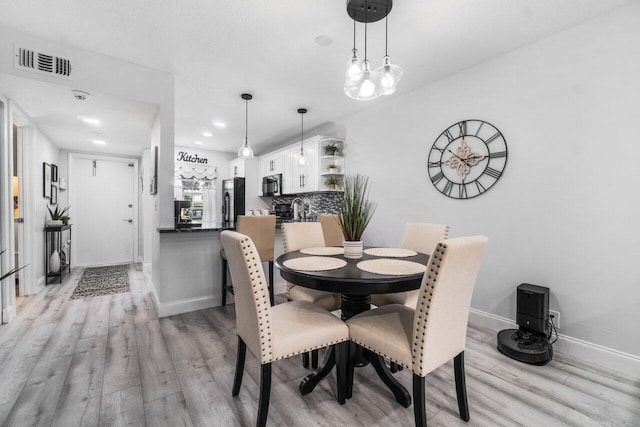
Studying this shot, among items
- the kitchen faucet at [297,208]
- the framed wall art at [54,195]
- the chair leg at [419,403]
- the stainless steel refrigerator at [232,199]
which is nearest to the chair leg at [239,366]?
the chair leg at [419,403]

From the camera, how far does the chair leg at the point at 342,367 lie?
1.57 metres

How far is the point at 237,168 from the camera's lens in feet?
21.5

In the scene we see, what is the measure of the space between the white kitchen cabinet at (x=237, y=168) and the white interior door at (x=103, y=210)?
1923 mm

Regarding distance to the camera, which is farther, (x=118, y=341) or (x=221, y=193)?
(x=221, y=193)

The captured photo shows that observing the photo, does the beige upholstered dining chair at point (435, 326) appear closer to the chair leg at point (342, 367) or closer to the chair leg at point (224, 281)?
the chair leg at point (342, 367)

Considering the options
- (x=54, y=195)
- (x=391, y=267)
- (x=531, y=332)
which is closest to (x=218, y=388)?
(x=391, y=267)

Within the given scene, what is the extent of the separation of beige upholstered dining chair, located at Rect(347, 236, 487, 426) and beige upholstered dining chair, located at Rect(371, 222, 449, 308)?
56 centimetres

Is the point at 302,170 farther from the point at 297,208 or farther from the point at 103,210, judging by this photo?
the point at 103,210

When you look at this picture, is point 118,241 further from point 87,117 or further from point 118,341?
point 118,341

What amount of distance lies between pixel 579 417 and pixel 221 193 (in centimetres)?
663

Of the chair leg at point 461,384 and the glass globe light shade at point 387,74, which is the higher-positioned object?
the glass globe light shade at point 387,74

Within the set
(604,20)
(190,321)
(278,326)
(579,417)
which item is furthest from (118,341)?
(604,20)

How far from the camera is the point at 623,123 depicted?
1995 millimetres

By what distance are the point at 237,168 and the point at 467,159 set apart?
497 cm
